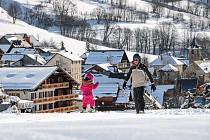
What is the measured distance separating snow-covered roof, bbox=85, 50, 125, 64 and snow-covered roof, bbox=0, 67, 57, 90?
38.2 meters

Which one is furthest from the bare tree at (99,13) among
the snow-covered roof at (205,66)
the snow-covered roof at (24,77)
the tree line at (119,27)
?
the snow-covered roof at (24,77)

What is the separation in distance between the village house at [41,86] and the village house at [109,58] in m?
35.8

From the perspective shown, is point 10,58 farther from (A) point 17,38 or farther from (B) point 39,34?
(B) point 39,34

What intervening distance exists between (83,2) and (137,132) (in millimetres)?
137785

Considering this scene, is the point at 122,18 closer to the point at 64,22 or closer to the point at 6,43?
the point at 64,22

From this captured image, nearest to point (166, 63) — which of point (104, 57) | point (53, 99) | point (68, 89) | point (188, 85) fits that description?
point (104, 57)

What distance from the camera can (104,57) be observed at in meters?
63.2

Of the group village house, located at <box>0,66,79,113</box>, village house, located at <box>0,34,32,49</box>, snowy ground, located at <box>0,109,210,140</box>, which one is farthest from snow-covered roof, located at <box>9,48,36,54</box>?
snowy ground, located at <box>0,109,210,140</box>

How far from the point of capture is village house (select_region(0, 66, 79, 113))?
74.3 ft

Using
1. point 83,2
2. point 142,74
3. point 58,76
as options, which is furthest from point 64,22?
point 142,74

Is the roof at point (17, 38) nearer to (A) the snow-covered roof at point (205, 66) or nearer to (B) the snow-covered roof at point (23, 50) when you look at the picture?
(B) the snow-covered roof at point (23, 50)

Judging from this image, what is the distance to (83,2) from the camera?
14088cm

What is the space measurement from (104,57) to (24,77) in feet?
133

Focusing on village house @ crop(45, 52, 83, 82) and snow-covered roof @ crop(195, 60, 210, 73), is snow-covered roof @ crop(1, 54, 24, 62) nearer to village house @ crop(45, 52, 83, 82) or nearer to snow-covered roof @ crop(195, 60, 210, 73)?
village house @ crop(45, 52, 83, 82)
